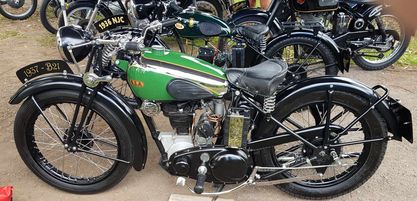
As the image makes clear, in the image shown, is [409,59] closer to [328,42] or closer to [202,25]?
[328,42]

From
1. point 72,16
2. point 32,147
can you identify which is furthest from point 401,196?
point 72,16

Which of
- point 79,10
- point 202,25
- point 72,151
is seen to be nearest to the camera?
point 72,151

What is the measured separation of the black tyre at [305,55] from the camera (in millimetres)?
4051

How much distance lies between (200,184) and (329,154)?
0.87 m

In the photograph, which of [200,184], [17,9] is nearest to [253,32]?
[200,184]

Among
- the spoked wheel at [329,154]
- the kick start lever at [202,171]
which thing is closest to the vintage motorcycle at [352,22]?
the spoked wheel at [329,154]

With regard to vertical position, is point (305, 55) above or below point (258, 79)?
below

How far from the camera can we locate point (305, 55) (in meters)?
4.20

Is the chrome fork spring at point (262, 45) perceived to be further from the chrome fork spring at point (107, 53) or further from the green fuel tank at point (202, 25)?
the chrome fork spring at point (107, 53)

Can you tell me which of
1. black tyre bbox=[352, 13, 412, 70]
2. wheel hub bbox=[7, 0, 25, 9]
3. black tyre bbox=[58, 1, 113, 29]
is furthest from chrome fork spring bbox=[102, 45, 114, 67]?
wheel hub bbox=[7, 0, 25, 9]

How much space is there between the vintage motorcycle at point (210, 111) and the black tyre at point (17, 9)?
4.61m

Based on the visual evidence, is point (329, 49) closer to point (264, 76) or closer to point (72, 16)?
point (264, 76)

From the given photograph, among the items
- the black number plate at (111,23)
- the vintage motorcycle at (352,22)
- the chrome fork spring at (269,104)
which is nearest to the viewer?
the chrome fork spring at (269,104)

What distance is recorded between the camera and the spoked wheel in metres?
2.60
